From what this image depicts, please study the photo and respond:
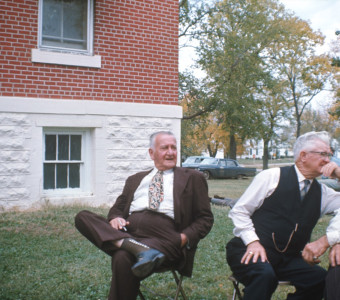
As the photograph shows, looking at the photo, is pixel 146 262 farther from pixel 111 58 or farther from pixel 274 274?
pixel 111 58

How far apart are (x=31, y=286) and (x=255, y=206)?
252 centimetres

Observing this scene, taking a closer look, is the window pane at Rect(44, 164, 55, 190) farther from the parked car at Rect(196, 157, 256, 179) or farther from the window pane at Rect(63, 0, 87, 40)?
the parked car at Rect(196, 157, 256, 179)

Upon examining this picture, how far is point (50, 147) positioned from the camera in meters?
8.52

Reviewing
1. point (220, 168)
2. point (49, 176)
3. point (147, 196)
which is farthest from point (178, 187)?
point (220, 168)

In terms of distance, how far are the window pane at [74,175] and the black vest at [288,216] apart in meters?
6.05

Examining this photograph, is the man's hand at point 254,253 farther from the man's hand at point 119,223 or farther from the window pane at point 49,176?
the window pane at point 49,176

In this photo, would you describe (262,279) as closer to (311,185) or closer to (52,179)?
(311,185)

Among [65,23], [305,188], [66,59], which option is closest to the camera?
[305,188]

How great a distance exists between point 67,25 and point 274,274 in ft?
23.3

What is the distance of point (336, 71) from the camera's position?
88.3ft

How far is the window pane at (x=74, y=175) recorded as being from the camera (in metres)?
8.75

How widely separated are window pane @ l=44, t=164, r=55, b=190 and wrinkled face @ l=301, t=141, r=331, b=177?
6246mm

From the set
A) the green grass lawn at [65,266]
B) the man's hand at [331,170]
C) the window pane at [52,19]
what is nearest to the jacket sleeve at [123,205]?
the green grass lawn at [65,266]

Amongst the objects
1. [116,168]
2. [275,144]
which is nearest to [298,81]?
[275,144]
